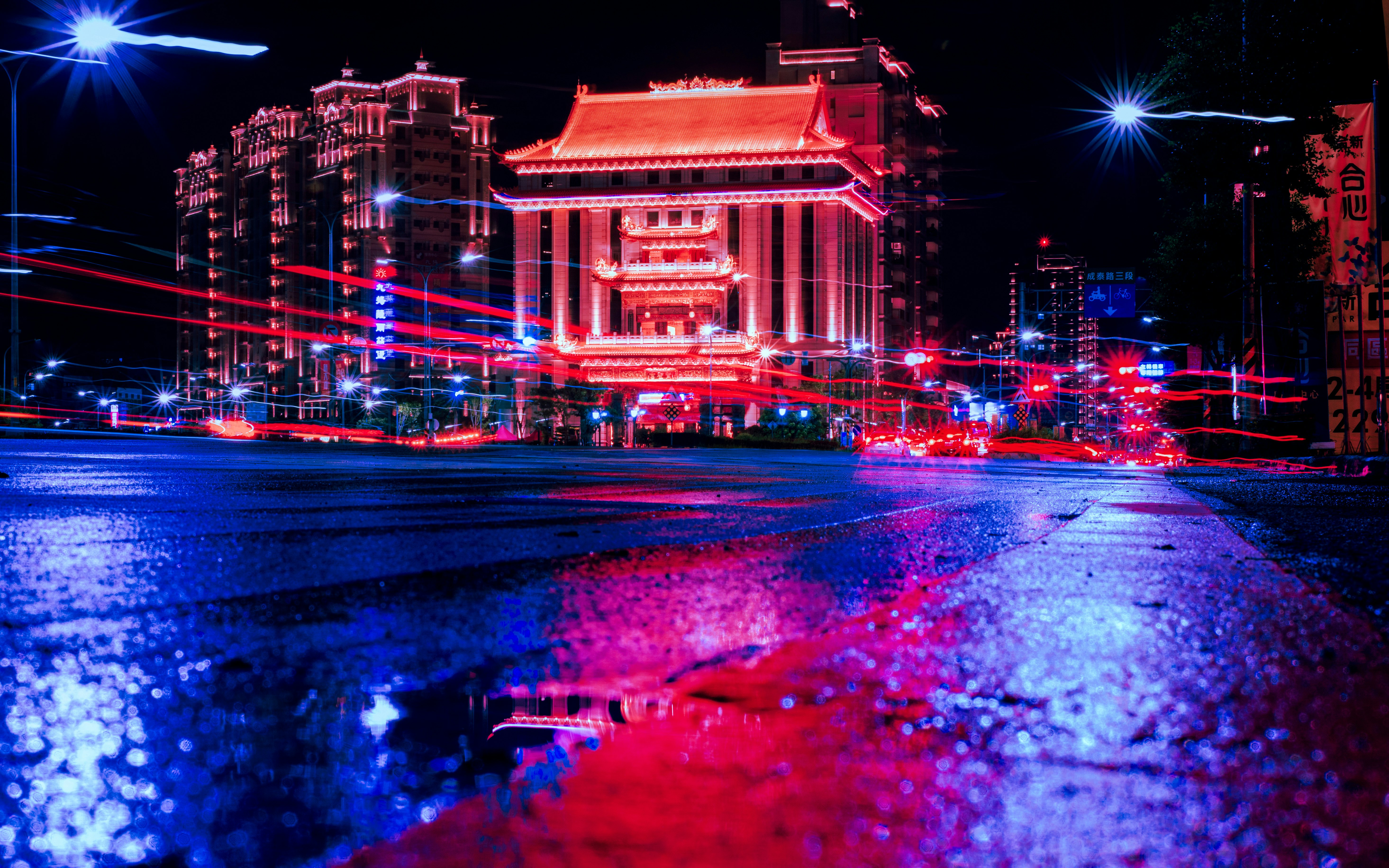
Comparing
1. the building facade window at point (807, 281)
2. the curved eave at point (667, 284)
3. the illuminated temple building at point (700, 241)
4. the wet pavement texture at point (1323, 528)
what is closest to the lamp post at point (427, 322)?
the illuminated temple building at point (700, 241)

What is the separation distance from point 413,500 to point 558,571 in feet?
11.1

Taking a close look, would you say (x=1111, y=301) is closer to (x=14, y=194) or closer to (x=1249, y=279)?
(x=1249, y=279)

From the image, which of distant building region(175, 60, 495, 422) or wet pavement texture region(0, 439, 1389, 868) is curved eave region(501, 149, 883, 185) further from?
wet pavement texture region(0, 439, 1389, 868)

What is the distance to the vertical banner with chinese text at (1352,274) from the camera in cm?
2305

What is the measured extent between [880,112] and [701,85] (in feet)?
51.8

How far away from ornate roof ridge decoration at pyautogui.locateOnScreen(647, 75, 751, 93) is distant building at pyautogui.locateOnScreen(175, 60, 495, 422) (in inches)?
794

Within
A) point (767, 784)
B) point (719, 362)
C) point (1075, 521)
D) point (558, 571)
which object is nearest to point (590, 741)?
point (767, 784)

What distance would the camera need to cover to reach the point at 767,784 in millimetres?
1098

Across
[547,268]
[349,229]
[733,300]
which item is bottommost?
[733,300]

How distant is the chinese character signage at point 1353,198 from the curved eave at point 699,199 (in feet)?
212

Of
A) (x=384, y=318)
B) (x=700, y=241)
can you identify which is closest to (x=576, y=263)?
(x=700, y=241)

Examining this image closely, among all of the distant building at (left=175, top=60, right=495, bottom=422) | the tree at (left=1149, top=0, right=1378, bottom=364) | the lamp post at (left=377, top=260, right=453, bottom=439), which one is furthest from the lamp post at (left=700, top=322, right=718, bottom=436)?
the tree at (left=1149, top=0, right=1378, bottom=364)

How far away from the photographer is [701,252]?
88.9 meters

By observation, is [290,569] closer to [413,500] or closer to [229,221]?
[413,500]
